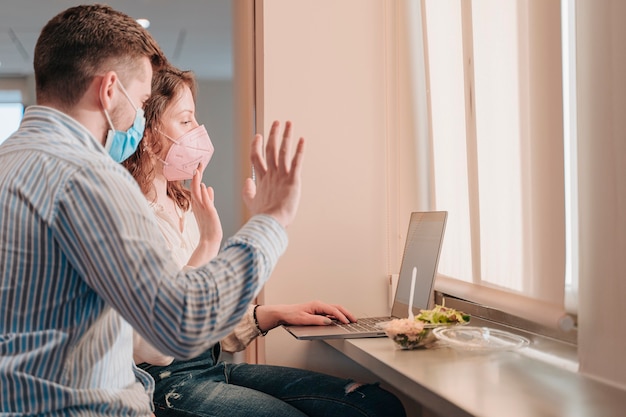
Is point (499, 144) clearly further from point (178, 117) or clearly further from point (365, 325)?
point (178, 117)

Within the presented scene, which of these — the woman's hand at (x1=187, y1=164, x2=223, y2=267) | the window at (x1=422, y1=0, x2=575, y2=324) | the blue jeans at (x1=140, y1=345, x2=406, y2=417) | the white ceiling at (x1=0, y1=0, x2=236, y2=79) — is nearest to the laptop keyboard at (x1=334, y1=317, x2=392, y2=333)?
the blue jeans at (x1=140, y1=345, x2=406, y2=417)

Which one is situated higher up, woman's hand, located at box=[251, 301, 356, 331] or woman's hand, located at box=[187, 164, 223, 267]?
woman's hand, located at box=[187, 164, 223, 267]

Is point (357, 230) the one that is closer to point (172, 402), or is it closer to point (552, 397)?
point (172, 402)

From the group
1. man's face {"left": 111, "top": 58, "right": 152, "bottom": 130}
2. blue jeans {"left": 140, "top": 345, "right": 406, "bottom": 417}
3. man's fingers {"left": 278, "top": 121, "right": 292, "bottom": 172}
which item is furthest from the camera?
blue jeans {"left": 140, "top": 345, "right": 406, "bottom": 417}

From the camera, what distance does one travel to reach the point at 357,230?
229 cm

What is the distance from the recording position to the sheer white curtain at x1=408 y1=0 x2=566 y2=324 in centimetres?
149

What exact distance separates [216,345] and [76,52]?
37.8 inches

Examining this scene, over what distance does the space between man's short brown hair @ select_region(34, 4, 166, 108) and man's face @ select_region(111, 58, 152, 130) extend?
0.03 meters

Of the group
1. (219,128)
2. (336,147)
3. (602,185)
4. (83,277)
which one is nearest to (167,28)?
(219,128)

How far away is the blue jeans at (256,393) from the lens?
164cm

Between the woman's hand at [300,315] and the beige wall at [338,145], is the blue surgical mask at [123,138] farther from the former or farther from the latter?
the beige wall at [338,145]

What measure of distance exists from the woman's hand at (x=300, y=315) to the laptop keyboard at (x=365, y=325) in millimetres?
26

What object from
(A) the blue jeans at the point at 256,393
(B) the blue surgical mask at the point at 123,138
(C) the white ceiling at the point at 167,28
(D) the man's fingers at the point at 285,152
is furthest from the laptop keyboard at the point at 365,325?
(C) the white ceiling at the point at 167,28

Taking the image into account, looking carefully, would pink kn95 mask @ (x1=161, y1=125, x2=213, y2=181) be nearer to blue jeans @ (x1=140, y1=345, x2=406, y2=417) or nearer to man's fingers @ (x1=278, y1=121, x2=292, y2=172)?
blue jeans @ (x1=140, y1=345, x2=406, y2=417)
